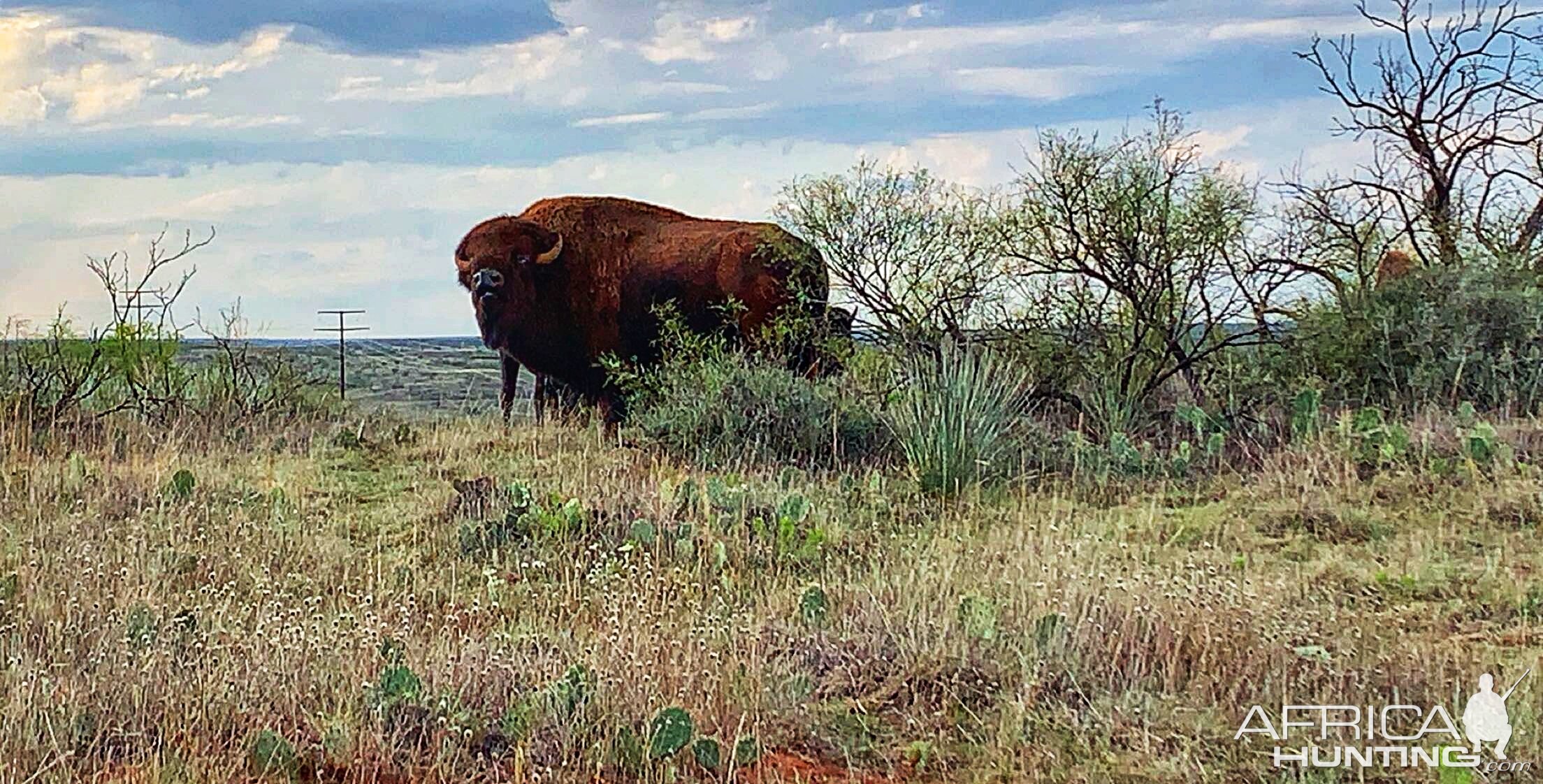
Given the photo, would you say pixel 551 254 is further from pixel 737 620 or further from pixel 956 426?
pixel 737 620

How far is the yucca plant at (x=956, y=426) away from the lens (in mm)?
8977

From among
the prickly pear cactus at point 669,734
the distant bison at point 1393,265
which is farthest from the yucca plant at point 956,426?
the distant bison at point 1393,265

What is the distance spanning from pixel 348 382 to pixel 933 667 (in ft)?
43.5

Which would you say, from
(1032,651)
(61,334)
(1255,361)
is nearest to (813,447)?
(1255,361)

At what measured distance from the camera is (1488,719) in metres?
4.53

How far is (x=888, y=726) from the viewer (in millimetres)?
4809

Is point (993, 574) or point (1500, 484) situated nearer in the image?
point (993, 574)

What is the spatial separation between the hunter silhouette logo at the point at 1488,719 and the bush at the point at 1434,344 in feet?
22.4

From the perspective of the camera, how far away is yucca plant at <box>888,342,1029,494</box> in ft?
29.5

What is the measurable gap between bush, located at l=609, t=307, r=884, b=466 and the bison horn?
7.85 ft

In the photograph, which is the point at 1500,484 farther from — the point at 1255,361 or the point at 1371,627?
the point at 1255,361

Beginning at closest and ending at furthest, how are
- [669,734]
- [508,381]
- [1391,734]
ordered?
[669,734] → [1391,734] → [508,381]

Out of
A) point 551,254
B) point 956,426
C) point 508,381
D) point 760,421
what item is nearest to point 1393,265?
point 956,426

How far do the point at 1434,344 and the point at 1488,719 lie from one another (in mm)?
7885
